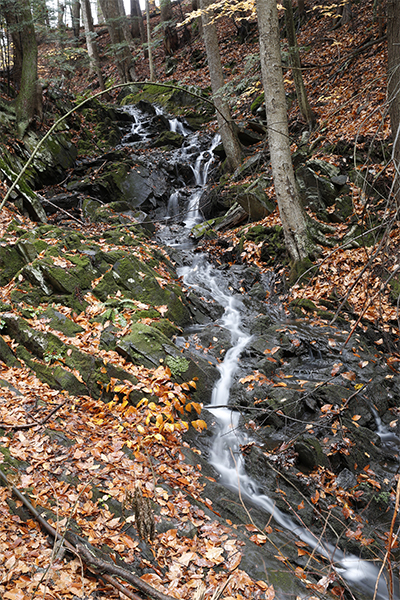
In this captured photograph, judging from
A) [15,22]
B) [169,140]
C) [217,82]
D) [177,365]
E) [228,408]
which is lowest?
[228,408]

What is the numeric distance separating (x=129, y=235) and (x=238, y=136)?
702 centimetres

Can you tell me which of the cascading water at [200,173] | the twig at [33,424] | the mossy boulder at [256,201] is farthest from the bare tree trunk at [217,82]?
the twig at [33,424]

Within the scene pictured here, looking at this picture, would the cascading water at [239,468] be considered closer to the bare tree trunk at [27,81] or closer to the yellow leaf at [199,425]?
the yellow leaf at [199,425]

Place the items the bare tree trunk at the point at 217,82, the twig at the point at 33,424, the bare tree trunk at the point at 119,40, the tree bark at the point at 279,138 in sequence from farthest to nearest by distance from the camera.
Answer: the bare tree trunk at the point at 119,40
the bare tree trunk at the point at 217,82
the tree bark at the point at 279,138
the twig at the point at 33,424

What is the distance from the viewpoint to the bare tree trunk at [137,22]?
80.8 ft

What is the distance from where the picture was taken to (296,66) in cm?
1078

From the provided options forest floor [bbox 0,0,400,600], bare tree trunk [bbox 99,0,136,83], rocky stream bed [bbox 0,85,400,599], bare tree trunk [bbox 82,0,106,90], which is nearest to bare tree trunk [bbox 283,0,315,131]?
rocky stream bed [bbox 0,85,400,599]

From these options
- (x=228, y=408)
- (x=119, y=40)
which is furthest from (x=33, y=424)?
(x=119, y=40)

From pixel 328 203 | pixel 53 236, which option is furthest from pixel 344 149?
pixel 53 236

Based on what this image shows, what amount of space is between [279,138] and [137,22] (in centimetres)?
2390

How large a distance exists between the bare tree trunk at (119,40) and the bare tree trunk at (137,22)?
3499mm

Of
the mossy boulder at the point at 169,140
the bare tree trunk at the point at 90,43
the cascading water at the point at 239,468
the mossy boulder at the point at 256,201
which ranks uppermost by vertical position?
the bare tree trunk at the point at 90,43

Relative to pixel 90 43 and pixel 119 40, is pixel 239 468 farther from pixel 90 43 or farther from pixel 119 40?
pixel 119 40

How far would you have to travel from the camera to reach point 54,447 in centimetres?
373
